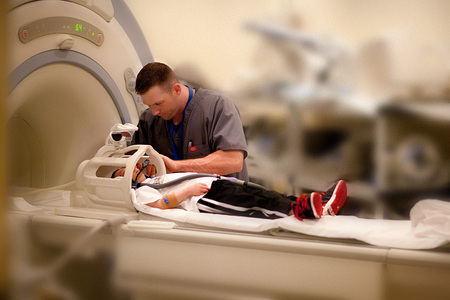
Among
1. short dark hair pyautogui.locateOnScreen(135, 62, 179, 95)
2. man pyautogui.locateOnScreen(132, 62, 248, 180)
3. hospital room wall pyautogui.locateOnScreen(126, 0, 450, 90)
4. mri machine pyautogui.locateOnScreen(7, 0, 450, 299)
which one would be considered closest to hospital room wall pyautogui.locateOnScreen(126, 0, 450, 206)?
hospital room wall pyautogui.locateOnScreen(126, 0, 450, 90)

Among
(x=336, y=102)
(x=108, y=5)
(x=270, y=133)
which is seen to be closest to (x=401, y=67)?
(x=336, y=102)

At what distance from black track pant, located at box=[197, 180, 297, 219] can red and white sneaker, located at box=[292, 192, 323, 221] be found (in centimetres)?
11

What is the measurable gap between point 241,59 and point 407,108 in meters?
0.82

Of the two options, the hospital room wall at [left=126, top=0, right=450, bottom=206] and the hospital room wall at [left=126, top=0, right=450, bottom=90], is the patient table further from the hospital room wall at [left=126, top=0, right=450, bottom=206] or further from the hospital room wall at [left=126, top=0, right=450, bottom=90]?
the hospital room wall at [left=126, top=0, right=450, bottom=90]

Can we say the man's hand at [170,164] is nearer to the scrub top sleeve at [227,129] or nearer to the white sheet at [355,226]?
the scrub top sleeve at [227,129]

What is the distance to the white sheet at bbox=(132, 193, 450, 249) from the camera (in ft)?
3.68

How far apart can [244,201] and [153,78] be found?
77 cm

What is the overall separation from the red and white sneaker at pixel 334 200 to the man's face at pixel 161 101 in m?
0.79

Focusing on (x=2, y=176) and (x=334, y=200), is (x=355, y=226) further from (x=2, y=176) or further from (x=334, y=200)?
(x=2, y=176)

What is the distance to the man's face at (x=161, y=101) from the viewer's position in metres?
1.96

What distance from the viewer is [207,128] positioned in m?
2.04

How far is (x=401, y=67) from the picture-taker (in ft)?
5.80

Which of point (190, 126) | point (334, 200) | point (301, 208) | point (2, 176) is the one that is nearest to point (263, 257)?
point (301, 208)

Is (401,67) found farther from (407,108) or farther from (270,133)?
(270,133)
